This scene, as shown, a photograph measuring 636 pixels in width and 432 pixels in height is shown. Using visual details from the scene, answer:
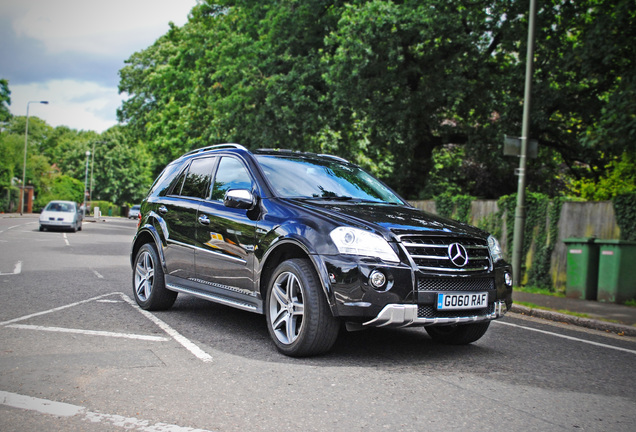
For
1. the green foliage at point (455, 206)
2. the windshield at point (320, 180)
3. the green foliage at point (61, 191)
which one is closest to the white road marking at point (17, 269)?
the windshield at point (320, 180)

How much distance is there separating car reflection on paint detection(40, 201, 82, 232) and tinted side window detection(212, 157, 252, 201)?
23706 millimetres

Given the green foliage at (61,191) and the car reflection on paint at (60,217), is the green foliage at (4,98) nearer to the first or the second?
the green foliage at (61,191)

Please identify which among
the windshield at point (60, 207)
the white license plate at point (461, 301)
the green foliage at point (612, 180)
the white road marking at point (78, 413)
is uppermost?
the green foliage at point (612, 180)

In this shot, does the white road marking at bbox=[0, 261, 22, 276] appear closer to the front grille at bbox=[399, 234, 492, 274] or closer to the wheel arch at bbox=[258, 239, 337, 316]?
the wheel arch at bbox=[258, 239, 337, 316]

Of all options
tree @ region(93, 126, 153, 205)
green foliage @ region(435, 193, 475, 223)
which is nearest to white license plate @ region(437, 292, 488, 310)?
green foliage @ region(435, 193, 475, 223)

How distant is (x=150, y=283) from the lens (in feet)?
24.1

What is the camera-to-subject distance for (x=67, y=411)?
11.8ft

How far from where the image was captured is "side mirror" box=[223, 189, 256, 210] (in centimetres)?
564

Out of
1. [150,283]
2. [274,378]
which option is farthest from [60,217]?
[274,378]

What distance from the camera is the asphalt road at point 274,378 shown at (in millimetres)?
3615

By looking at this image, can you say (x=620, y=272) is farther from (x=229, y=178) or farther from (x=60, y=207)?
(x=60, y=207)

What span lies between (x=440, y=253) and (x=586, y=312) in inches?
201

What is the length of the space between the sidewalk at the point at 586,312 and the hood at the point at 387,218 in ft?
11.6

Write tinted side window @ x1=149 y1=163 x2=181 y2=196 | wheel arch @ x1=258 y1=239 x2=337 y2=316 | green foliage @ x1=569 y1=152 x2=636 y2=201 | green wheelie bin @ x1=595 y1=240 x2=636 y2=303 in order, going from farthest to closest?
green foliage @ x1=569 y1=152 x2=636 y2=201 → green wheelie bin @ x1=595 y1=240 x2=636 y2=303 → tinted side window @ x1=149 y1=163 x2=181 y2=196 → wheel arch @ x1=258 y1=239 x2=337 y2=316
